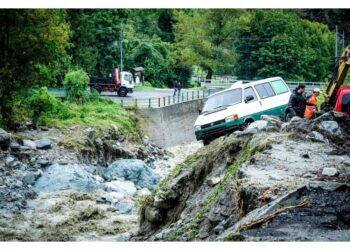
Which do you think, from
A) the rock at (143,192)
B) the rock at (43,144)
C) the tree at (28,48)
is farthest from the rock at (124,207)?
the rock at (43,144)

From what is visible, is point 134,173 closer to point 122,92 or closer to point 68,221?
point 122,92

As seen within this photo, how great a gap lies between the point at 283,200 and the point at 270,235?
0.64 meters

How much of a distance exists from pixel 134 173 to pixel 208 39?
192 inches

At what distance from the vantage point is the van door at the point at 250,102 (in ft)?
36.3

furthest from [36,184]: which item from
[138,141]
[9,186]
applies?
[138,141]

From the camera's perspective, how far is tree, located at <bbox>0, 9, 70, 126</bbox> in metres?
12.9

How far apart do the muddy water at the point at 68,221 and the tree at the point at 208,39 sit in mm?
2610

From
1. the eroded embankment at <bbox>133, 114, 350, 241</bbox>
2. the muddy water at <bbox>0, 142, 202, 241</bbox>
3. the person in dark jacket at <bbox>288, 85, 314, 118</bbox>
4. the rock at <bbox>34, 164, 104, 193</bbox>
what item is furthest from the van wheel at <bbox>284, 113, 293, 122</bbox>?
the rock at <bbox>34, 164, 104, 193</bbox>

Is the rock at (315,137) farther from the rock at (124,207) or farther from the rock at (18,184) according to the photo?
the rock at (18,184)

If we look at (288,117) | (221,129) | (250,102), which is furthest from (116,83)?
(288,117)

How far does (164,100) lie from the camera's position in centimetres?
1290

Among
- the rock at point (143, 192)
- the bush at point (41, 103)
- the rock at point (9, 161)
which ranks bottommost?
the rock at point (143, 192)

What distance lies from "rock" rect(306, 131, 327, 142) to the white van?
2.36 meters

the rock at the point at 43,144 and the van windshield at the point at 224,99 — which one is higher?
the van windshield at the point at 224,99
